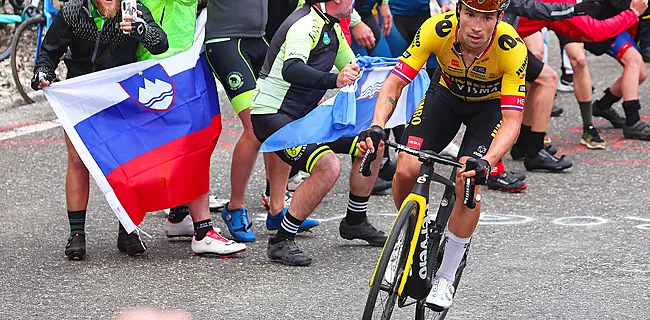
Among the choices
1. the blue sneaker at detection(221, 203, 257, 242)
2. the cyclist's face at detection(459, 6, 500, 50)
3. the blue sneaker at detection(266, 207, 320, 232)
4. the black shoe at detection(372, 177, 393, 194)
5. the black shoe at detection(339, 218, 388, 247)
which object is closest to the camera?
the cyclist's face at detection(459, 6, 500, 50)

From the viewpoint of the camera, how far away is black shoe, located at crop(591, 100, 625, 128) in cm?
1016

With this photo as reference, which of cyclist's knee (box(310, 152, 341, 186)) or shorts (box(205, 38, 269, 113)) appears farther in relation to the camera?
shorts (box(205, 38, 269, 113))

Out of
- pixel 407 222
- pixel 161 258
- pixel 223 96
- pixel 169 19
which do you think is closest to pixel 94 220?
pixel 161 258

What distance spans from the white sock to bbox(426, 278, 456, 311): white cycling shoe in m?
0.06

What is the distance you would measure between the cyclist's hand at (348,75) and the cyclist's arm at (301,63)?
14 cm

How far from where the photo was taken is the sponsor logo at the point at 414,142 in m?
A: 5.23

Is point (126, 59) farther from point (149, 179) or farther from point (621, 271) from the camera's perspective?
point (621, 271)

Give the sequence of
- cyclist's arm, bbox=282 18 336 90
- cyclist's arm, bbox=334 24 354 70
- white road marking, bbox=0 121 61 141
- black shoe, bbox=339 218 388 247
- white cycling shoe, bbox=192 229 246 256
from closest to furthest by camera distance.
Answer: cyclist's arm, bbox=282 18 336 90 < white cycling shoe, bbox=192 229 246 256 < cyclist's arm, bbox=334 24 354 70 < black shoe, bbox=339 218 388 247 < white road marking, bbox=0 121 61 141

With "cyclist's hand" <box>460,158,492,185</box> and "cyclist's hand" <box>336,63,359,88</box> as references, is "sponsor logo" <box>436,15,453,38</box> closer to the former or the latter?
"cyclist's hand" <box>336,63,359,88</box>

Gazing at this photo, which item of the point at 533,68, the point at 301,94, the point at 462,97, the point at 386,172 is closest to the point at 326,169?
the point at 301,94

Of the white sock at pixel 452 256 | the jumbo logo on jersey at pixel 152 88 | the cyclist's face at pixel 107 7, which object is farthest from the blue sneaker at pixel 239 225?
the white sock at pixel 452 256

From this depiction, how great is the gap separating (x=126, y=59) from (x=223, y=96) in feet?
17.5

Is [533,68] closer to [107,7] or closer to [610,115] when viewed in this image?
[610,115]

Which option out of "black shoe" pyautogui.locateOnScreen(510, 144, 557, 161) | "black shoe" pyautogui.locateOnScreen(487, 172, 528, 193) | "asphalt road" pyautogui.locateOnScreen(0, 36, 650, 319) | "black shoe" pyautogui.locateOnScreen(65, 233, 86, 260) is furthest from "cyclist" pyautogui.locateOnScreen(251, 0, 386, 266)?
"black shoe" pyautogui.locateOnScreen(510, 144, 557, 161)
